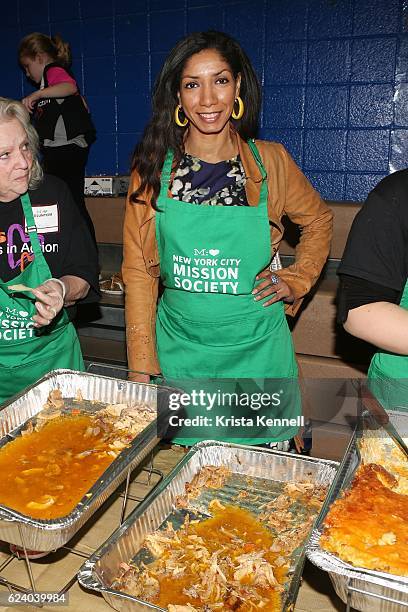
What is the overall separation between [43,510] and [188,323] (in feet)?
2.99

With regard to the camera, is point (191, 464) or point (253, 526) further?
point (191, 464)

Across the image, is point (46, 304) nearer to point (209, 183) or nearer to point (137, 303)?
point (137, 303)

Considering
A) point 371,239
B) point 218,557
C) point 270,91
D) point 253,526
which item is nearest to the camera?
point 218,557

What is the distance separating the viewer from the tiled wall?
11.6 ft

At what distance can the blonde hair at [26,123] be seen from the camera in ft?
6.31

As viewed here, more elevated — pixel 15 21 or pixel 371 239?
pixel 15 21

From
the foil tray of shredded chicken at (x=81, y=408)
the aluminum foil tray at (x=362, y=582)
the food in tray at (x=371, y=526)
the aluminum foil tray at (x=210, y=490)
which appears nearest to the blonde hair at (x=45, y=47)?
the foil tray of shredded chicken at (x=81, y=408)

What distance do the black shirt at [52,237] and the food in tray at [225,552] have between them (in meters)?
1.01

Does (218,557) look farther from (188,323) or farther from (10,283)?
(10,283)

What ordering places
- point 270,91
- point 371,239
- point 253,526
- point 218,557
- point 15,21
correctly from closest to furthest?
point 218,557, point 253,526, point 371,239, point 270,91, point 15,21

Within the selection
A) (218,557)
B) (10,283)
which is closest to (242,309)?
(10,283)

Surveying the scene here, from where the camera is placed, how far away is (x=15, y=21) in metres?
4.71

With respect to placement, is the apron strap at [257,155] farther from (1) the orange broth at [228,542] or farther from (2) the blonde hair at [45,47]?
(2) the blonde hair at [45,47]

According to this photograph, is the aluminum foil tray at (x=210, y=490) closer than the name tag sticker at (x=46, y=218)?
Yes
